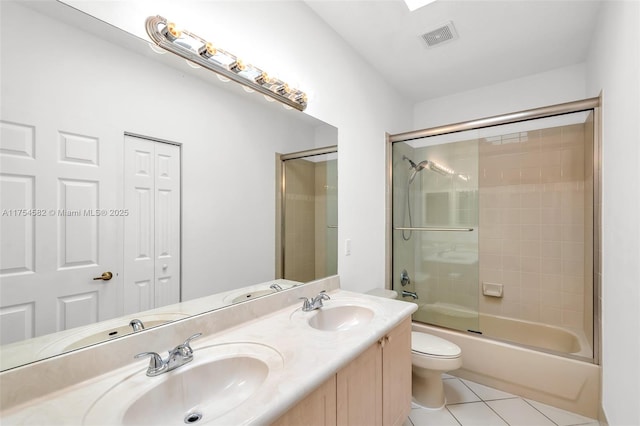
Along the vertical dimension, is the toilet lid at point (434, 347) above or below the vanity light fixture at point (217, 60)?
below

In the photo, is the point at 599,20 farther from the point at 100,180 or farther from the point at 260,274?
the point at 100,180

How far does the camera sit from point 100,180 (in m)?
0.88

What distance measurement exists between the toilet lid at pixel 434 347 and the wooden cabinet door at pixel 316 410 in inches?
45.5

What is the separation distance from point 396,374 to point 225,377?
910 mm

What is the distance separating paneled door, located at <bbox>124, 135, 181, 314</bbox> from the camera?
96 centimetres

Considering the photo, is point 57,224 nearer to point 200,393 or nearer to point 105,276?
point 105,276

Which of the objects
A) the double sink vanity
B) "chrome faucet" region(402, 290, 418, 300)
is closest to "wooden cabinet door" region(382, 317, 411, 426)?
the double sink vanity

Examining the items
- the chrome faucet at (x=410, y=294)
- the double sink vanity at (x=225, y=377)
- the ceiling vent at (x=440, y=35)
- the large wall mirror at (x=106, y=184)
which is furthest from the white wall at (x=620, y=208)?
the large wall mirror at (x=106, y=184)

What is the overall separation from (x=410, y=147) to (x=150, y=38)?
7.22ft

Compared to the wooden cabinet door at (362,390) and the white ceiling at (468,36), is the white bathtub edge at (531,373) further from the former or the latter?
the white ceiling at (468,36)

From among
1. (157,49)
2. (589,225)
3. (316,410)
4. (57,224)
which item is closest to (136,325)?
(57,224)

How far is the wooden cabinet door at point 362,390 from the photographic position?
1024mm

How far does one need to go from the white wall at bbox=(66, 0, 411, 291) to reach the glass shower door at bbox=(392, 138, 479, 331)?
0.24m

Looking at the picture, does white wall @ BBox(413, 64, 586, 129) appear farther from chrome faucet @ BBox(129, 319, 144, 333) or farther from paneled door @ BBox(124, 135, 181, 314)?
chrome faucet @ BBox(129, 319, 144, 333)
